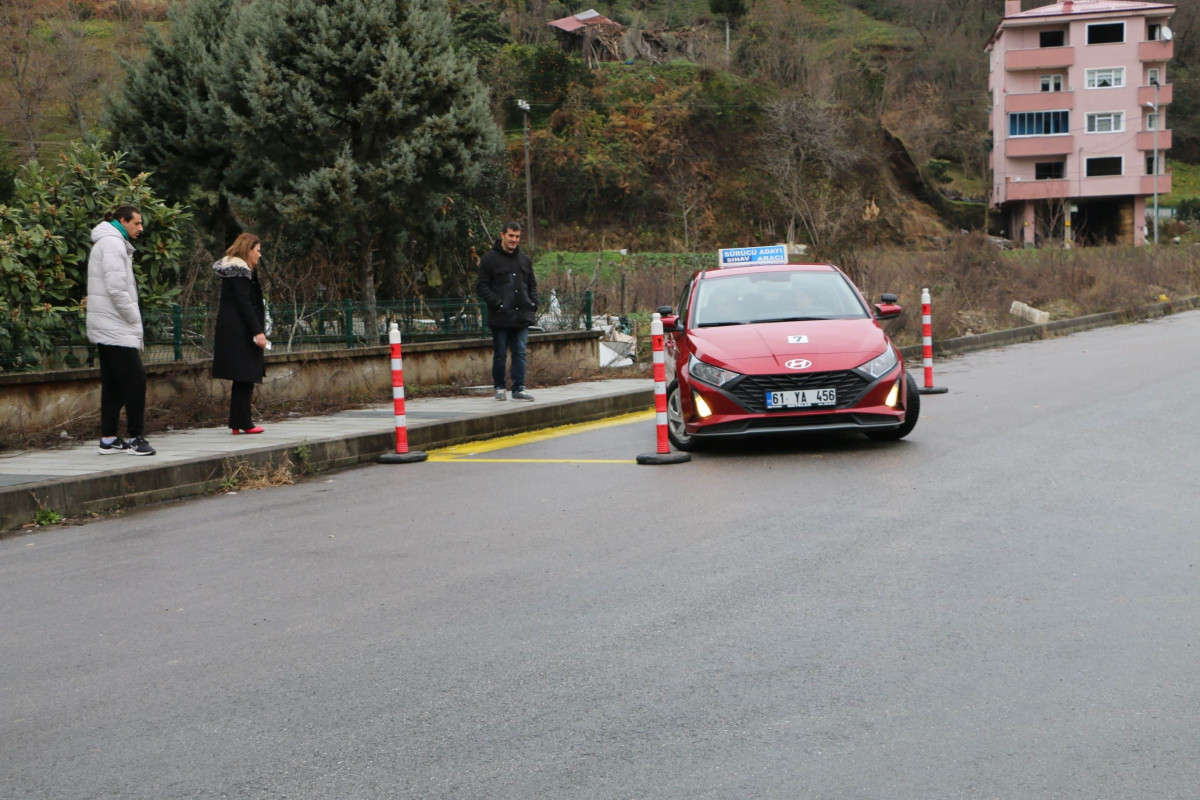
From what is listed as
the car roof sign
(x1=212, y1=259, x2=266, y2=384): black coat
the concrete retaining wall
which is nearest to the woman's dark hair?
(x1=212, y1=259, x2=266, y2=384): black coat

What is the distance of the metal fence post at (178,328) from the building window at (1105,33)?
7586 cm

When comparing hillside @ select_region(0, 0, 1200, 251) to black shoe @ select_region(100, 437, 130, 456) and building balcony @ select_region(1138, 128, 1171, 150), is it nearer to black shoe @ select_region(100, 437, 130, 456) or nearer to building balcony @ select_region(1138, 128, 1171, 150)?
building balcony @ select_region(1138, 128, 1171, 150)

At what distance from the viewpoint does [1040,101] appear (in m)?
77.1

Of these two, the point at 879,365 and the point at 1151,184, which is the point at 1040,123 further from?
the point at 879,365

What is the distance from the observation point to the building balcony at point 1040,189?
248 feet

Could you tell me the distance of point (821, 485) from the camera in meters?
8.52

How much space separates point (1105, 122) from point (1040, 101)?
4.13m

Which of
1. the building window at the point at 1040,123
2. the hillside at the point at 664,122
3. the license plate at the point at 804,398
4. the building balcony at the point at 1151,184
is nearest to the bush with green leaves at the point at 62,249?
the license plate at the point at 804,398

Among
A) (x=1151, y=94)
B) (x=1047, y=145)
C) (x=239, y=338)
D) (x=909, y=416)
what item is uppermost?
(x=1151, y=94)

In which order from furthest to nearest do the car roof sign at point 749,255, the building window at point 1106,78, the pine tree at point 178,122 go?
the building window at point 1106,78
the pine tree at point 178,122
the car roof sign at point 749,255

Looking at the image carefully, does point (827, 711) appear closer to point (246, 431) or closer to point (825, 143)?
point (246, 431)

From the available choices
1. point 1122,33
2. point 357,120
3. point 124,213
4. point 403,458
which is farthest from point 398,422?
point 1122,33

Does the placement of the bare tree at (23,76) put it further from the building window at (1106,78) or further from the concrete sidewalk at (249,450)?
the building window at (1106,78)

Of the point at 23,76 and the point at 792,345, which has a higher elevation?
the point at 23,76
